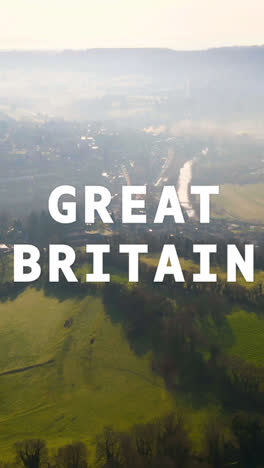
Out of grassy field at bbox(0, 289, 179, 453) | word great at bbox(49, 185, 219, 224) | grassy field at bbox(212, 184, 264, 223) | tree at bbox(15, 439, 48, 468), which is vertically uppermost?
grassy field at bbox(212, 184, 264, 223)

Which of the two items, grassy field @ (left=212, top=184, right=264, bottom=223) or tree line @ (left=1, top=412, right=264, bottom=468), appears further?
grassy field @ (left=212, top=184, right=264, bottom=223)

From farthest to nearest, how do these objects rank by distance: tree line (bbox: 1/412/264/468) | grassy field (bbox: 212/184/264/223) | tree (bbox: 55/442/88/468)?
1. grassy field (bbox: 212/184/264/223)
2. tree line (bbox: 1/412/264/468)
3. tree (bbox: 55/442/88/468)

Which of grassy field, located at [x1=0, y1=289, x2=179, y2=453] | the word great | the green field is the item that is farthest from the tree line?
the word great

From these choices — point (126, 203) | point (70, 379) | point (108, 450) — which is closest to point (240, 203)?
point (126, 203)

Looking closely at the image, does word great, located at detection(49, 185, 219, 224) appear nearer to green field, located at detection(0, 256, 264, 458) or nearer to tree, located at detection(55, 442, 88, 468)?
green field, located at detection(0, 256, 264, 458)

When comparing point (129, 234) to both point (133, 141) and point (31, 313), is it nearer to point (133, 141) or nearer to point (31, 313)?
point (31, 313)

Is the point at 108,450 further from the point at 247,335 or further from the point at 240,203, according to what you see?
the point at 240,203

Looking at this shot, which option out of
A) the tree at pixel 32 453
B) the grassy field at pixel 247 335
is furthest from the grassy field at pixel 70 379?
the grassy field at pixel 247 335

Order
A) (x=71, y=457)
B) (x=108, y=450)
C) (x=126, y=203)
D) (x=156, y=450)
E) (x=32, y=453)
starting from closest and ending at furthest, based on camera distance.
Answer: (x=71, y=457), (x=32, y=453), (x=108, y=450), (x=156, y=450), (x=126, y=203)
